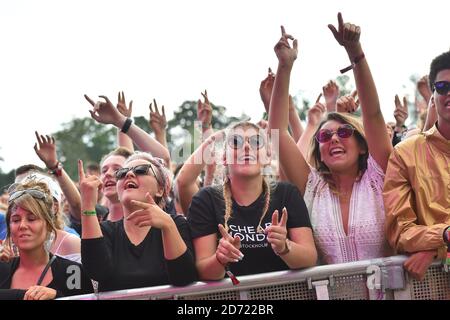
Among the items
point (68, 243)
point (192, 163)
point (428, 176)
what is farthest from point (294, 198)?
point (68, 243)

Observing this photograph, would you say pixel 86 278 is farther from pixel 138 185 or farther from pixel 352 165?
pixel 352 165

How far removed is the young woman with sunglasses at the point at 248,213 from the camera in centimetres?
344

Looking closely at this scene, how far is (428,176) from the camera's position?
345cm

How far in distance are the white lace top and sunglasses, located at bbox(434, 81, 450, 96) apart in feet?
1.74

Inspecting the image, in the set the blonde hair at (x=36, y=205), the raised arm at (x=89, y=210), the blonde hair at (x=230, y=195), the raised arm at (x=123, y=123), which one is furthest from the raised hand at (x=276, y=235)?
the raised arm at (x=123, y=123)

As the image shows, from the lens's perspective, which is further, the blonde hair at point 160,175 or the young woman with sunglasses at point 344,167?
the blonde hair at point 160,175

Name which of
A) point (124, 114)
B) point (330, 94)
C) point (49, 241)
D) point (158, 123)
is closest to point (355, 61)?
point (49, 241)

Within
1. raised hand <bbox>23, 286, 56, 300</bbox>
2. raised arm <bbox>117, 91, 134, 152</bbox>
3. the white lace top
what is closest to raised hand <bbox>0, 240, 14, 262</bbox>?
raised hand <bbox>23, 286, 56, 300</bbox>

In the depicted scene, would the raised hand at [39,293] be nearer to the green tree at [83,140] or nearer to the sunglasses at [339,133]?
the sunglasses at [339,133]

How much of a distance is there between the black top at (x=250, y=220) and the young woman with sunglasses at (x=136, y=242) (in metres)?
0.11

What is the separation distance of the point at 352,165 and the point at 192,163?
3.95 ft

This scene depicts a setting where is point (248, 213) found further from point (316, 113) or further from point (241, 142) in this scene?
point (316, 113)

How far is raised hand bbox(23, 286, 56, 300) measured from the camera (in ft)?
10.9

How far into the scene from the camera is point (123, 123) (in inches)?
208
